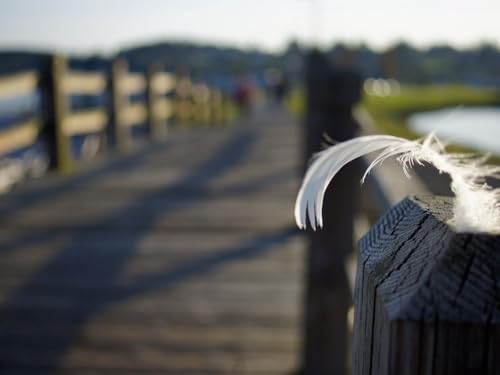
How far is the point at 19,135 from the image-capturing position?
542 cm

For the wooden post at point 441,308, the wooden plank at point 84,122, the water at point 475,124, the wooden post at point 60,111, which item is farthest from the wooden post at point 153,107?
the water at point 475,124

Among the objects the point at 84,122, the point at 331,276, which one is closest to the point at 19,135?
the point at 84,122

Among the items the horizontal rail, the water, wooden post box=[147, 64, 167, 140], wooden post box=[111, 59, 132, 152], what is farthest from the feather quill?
the water

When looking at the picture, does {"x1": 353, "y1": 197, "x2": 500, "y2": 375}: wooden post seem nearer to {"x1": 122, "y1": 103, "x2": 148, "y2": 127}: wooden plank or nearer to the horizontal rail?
{"x1": 122, "y1": 103, "x2": 148, "y2": 127}: wooden plank

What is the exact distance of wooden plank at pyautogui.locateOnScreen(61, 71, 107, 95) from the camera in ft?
20.9

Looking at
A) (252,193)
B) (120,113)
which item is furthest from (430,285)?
(120,113)

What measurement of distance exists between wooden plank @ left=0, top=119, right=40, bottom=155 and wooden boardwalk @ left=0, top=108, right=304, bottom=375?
0.45 metres

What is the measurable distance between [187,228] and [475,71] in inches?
4498

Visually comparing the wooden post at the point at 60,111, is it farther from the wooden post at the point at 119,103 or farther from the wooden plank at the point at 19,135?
the wooden post at the point at 119,103

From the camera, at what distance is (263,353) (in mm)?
2527

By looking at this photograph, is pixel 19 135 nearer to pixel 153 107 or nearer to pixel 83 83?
pixel 83 83

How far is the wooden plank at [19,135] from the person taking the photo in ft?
16.7

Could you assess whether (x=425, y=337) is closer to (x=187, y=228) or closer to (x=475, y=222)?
(x=475, y=222)

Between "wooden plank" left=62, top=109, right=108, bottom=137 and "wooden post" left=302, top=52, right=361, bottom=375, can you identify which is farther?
"wooden plank" left=62, top=109, right=108, bottom=137
